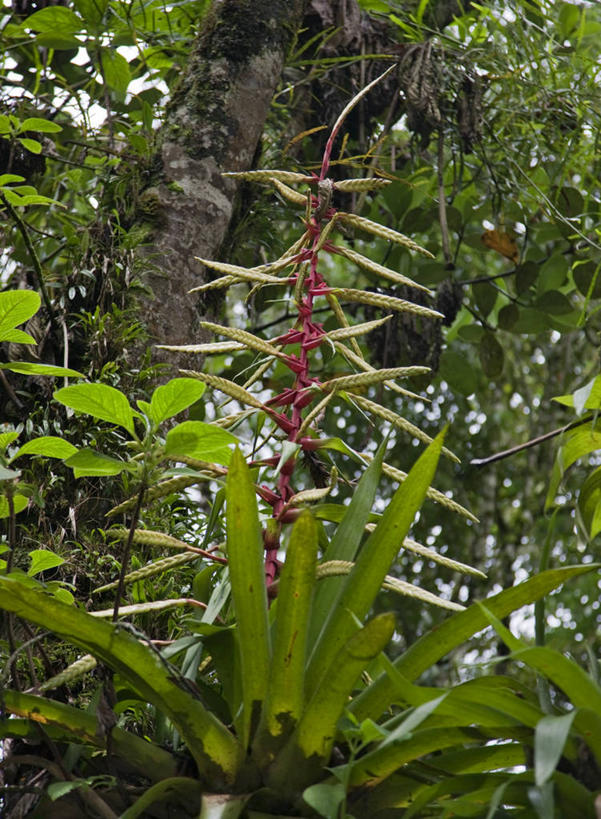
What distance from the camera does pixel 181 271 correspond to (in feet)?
3.86

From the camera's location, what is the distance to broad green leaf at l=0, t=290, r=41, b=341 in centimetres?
77

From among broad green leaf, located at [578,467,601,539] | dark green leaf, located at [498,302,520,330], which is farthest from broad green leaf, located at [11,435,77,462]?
dark green leaf, located at [498,302,520,330]

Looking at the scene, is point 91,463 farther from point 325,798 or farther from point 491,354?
point 491,354

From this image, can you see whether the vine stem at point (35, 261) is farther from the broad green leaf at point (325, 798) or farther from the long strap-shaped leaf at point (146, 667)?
the broad green leaf at point (325, 798)

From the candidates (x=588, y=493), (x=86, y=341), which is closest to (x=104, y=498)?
(x=86, y=341)

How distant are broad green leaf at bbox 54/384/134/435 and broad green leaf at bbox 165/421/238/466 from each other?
4 cm

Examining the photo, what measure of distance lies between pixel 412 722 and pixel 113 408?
0.36 m

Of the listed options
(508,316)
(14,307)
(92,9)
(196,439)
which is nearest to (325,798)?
(196,439)

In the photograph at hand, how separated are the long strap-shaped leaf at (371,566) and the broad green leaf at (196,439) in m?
0.14

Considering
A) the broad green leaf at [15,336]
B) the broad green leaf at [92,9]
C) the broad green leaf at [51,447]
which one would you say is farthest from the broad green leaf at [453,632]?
the broad green leaf at [92,9]

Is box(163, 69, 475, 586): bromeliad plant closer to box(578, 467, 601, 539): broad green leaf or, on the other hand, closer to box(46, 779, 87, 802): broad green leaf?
box(578, 467, 601, 539): broad green leaf

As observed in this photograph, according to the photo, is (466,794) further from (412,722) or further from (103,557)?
(103,557)

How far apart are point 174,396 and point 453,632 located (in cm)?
29

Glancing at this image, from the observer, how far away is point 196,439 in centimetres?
69
